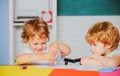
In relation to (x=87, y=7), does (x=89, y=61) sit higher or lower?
lower

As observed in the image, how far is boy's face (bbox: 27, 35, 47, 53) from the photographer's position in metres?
0.93

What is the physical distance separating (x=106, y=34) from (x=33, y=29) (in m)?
0.22

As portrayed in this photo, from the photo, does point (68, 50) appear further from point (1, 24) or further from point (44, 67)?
point (1, 24)

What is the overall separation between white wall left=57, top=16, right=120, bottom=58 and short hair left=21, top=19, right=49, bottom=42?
7 cm

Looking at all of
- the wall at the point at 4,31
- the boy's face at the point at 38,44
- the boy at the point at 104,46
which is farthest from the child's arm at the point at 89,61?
the wall at the point at 4,31

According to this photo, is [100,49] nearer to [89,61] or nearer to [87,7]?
[89,61]

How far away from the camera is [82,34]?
967 mm

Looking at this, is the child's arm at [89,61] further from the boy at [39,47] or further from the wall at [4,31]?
the wall at [4,31]

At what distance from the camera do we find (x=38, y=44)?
93cm

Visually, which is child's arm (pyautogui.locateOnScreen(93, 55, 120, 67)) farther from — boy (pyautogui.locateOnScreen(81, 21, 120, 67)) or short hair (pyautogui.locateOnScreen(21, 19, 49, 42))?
short hair (pyautogui.locateOnScreen(21, 19, 49, 42))

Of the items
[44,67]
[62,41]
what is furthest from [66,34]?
[44,67]

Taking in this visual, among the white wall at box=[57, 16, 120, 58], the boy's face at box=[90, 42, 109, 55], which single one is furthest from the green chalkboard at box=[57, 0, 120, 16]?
the boy's face at box=[90, 42, 109, 55]

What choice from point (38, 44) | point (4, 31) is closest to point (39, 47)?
point (38, 44)

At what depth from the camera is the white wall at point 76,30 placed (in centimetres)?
95
